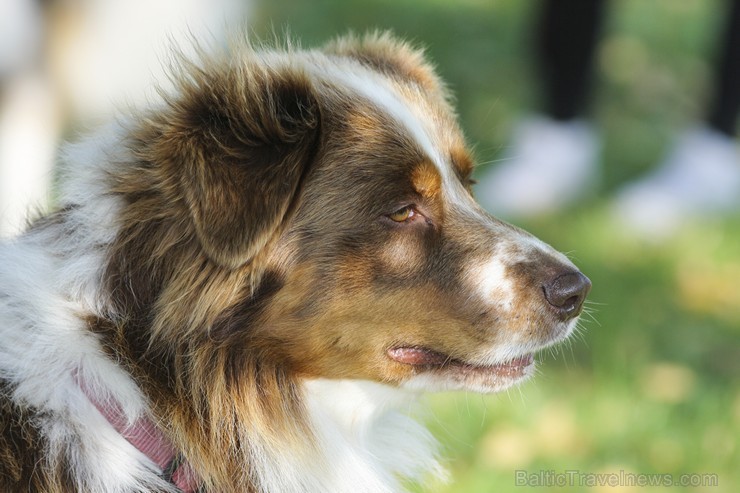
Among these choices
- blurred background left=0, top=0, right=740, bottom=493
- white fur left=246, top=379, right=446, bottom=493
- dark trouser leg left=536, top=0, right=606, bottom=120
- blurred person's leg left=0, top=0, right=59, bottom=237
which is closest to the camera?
white fur left=246, top=379, right=446, bottom=493

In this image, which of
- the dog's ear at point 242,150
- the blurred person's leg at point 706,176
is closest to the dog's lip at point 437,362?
the dog's ear at point 242,150

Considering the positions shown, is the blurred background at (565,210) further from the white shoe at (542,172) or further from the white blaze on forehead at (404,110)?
the white blaze on forehead at (404,110)

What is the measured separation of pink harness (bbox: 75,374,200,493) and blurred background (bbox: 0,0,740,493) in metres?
0.97

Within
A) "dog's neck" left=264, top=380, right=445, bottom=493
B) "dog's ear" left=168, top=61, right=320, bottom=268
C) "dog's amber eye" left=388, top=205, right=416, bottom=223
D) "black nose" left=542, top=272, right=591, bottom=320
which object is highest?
"dog's ear" left=168, top=61, right=320, bottom=268

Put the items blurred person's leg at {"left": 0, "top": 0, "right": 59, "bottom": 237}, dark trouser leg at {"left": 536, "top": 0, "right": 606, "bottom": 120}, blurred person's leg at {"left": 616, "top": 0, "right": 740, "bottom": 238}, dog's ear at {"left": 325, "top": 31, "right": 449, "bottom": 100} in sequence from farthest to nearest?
1. dark trouser leg at {"left": 536, "top": 0, "right": 606, "bottom": 120}
2. blurred person's leg at {"left": 616, "top": 0, "right": 740, "bottom": 238}
3. blurred person's leg at {"left": 0, "top": 0, "right": 59, "bottom": 237}
4. dog's ear at {"left": 325, "top": 31, "right": 449, "bottom": 100}

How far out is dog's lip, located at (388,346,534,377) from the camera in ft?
9.68

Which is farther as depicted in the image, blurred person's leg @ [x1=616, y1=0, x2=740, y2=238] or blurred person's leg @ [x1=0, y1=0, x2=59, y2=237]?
blurred person's leg @ [x1=616, y1=0, x2=740, y2=238]

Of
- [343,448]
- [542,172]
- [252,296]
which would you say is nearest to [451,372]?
[343,448]

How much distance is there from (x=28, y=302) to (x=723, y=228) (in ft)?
17.1

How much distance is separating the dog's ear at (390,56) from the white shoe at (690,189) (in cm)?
328

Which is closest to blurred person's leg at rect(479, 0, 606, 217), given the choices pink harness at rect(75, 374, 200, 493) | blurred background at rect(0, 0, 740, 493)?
blurred background at rect(0, 0, 740, 493)

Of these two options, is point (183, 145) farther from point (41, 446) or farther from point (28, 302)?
point (41, 446)

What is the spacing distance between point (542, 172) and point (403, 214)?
13.4ft

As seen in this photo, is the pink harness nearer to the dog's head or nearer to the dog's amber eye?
the dog's head
